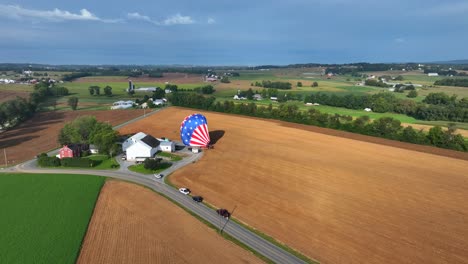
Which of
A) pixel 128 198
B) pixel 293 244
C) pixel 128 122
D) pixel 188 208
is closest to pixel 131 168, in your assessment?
pixel 128 198

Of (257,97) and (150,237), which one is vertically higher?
(257,97)

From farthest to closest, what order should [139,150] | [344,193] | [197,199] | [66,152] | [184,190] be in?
1. [139,150]
2. [66,152]
3. [184,190]
4. [344,193]
5. [197,199]

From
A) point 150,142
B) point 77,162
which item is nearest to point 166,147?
point 150,142

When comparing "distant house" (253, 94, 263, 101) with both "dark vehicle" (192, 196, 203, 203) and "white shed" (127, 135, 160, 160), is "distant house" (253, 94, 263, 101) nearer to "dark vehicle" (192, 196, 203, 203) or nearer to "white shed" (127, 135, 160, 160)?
"white shed" (127, 135, 160, 160)

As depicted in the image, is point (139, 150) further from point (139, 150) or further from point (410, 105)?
point (410, 105)

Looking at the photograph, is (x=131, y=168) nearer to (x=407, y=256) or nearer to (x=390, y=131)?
(x=407, y=256)
